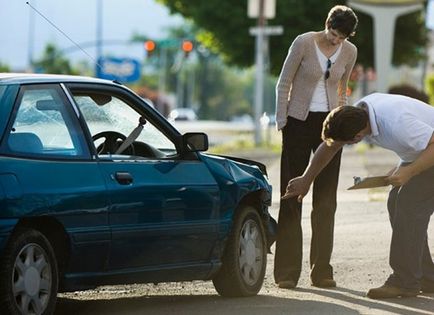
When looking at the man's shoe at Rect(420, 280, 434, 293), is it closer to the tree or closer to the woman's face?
the woman's face

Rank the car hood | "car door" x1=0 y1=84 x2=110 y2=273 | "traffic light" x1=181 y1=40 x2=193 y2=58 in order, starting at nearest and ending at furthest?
"car door" x1=0 y1=84 x2=110 y2=273, the car hood, "traffic light" x1=181 y1=40 x2=193 y2=58

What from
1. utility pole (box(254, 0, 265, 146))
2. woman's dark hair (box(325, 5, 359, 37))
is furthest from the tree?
woman's dark hair (box(325, 5, 359, 37))

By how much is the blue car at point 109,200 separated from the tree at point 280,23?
147 feet

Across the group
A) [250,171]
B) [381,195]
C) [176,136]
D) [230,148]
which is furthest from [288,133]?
[230,148]

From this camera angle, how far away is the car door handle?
815cm

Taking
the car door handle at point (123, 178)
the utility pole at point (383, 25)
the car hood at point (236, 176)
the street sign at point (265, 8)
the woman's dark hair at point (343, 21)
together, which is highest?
the woman's dark hair at point (343, 21)

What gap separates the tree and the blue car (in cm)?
4468

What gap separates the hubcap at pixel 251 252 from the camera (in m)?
9.42

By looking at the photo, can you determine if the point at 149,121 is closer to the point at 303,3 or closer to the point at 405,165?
the point at 405,165

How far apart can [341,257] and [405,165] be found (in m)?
2.69

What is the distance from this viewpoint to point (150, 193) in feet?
27.5

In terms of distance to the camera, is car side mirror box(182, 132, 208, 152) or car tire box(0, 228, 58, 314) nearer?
car tire box(0, 228, 58, 314)

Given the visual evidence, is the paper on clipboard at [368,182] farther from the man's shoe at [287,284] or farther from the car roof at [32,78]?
the car roof at [32,78]

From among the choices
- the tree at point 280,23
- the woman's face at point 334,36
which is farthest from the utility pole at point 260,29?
the woman's face at point 334,36
